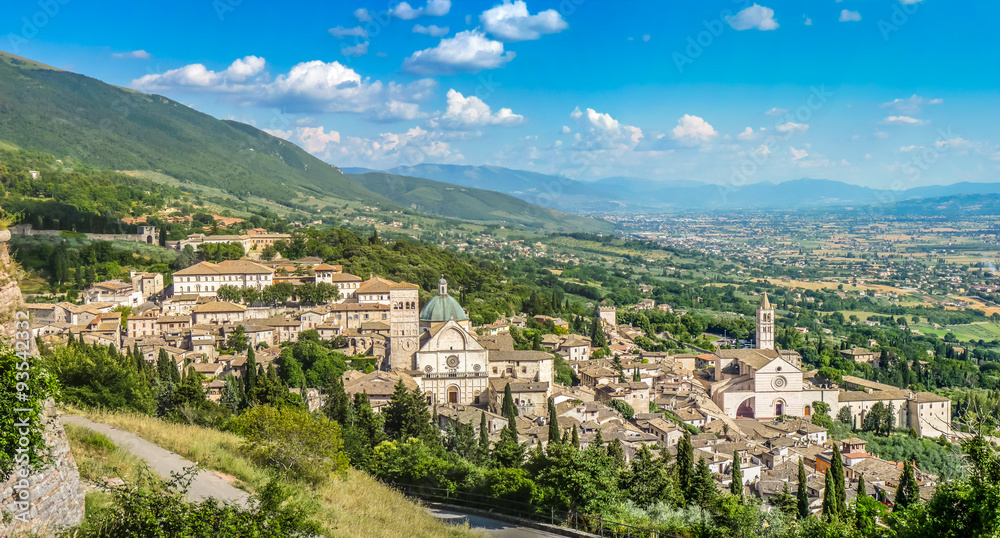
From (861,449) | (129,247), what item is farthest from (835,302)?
(129,247)

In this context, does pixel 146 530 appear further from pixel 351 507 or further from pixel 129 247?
pixel 129 247

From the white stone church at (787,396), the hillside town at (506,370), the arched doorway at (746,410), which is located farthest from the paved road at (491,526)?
the arched doorway at (746,410)

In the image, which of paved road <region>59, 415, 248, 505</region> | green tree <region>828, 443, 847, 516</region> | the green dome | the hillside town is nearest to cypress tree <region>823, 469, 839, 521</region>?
Result: green tree <region>828, 443, 847, 516</region>

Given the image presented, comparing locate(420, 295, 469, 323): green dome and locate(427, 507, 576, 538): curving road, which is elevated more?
locate(420, 295, 469, 323): green dome

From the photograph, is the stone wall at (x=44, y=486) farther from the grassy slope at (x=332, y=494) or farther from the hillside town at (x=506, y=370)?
the hillside town at (x=506, y=370)

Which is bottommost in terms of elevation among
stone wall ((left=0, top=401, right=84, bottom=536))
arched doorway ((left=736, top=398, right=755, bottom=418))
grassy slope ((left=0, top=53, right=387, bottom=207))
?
arched doorway ((left=736, top=398, right=755, bottom=418))

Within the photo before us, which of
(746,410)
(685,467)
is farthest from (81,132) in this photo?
(685,467)

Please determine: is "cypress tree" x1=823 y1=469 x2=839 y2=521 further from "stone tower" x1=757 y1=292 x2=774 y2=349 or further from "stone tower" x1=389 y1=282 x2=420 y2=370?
"stone tower" x1=757 y1=292 x2=774 y2=349
